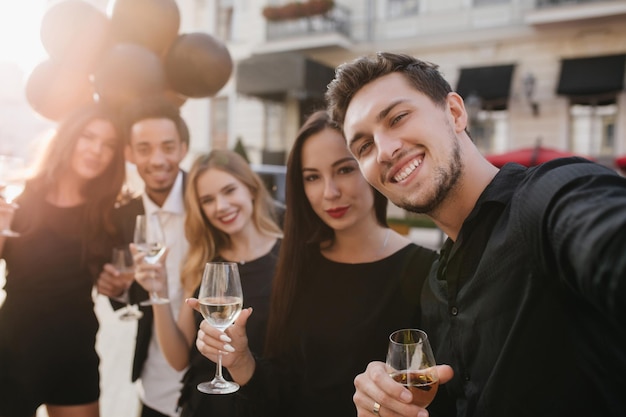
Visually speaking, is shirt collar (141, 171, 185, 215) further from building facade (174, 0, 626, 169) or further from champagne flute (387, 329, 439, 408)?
building facade (174, 0, 626, 169)

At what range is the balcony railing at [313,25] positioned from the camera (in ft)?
48.4

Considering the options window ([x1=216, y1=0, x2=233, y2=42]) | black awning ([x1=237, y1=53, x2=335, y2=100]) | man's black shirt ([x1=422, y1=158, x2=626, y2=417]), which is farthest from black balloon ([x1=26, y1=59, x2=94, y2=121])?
window ([x1=216, y1=0, x2=233, y2=42])

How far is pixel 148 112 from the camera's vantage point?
2.80 metres

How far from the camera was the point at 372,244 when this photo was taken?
2.03 m

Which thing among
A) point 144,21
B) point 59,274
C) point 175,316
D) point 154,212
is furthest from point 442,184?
point 144,21

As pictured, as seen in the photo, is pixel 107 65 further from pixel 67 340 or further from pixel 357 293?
pixel 357 293

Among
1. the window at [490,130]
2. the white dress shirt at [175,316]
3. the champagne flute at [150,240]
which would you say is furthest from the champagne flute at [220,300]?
the window at [490,130]

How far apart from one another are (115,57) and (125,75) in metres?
0.15

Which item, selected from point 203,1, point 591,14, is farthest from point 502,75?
point 203,1

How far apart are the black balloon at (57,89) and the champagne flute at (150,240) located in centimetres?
111

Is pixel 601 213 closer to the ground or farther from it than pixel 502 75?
closer to the ground

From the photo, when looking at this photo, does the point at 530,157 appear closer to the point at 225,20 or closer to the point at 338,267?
the point at 338,267

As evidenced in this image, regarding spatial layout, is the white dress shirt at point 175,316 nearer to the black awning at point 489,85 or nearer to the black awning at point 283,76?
the black awning at point 283,76

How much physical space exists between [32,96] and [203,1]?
15.2 metres
